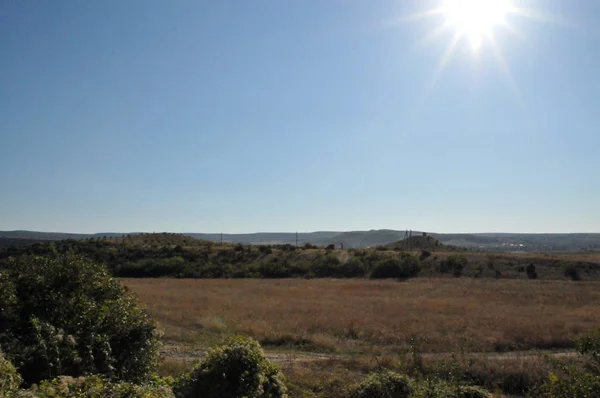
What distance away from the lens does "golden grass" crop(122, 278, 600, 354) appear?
718 inches

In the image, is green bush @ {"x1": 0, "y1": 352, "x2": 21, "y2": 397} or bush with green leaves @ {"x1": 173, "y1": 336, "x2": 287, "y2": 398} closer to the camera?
green bush @ {"x1": 0, "y1": 352, "x2": 21, "y2": 397}

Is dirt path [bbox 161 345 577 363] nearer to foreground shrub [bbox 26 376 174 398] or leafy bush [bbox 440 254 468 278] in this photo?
foreground shrub [bbox 26 376 174 398]

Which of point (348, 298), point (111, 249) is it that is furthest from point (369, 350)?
point (111, 249)

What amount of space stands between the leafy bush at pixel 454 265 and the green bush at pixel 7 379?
182 ft

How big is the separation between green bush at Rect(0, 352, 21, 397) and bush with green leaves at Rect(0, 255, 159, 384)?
1.55 metres

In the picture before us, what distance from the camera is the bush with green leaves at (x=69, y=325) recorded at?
798 centimetres

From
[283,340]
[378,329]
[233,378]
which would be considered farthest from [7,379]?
[378,329]

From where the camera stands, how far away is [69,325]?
28.7 feet

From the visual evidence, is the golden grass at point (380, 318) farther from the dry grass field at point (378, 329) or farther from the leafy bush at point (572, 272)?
the leafy bush at point (572, 272)

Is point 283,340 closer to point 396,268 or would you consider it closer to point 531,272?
point 396,268

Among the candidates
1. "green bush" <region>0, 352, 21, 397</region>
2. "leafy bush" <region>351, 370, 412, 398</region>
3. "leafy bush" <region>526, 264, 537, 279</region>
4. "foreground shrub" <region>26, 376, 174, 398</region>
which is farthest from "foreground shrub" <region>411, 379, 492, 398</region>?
"leafy bush" <region>526, 264, 537, 279</region>

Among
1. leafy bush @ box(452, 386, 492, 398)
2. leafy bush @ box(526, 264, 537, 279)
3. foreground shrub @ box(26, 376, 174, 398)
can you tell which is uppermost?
foreground shrub @ box(26, 376, 174, 398)

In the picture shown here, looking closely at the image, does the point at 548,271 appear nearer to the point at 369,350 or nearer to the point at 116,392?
the point at 369,350

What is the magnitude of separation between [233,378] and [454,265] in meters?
54.5
